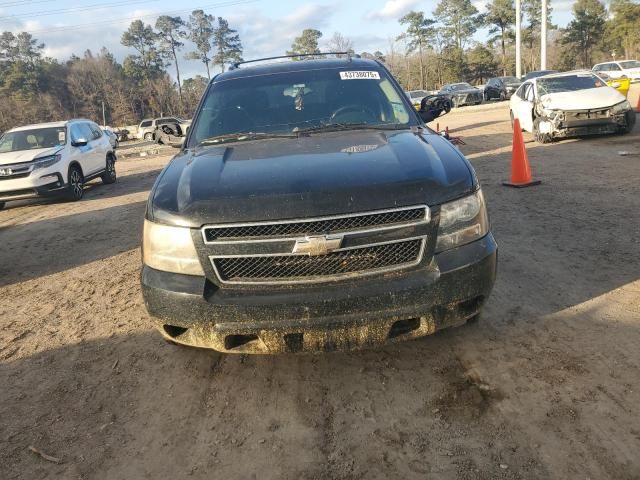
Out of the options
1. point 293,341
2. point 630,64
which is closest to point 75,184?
point 293,341

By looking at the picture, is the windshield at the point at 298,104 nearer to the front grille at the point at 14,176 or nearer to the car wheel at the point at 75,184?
the front grille at the point at 14,176

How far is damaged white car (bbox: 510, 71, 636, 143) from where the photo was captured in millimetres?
11062

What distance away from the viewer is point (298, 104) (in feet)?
13.4

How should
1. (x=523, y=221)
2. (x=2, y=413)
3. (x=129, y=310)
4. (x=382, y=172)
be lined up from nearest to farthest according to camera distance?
(x=382, y=172) < (x=2, y=413) < (x=129, y=310) < (x=523, y=221)

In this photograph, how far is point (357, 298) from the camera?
2566 millimetres

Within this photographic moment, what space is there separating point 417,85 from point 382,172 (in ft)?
232

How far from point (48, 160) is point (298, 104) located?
822 centimetres

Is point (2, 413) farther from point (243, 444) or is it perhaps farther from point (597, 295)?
point (597, 295)

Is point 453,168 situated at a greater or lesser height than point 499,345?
greater

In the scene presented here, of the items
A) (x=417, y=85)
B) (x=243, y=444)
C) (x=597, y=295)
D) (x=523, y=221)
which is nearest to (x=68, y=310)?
(x=243, y=444)

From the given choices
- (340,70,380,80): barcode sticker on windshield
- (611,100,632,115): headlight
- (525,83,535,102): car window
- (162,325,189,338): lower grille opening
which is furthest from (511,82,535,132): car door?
(162,325,189,338): lower grille opening

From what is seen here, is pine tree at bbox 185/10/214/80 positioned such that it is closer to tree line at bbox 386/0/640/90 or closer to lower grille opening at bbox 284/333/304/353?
tree line at bbox 386/0/640/90

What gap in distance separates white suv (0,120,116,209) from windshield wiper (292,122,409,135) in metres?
8.31

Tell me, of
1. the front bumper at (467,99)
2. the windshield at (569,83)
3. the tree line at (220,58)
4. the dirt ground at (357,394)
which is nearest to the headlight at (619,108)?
the windshield at (569,83)
